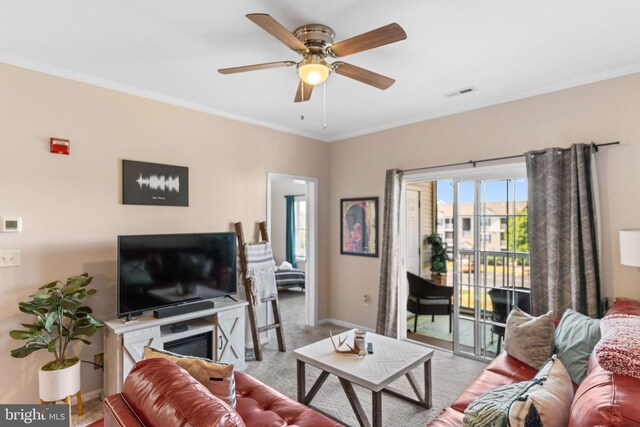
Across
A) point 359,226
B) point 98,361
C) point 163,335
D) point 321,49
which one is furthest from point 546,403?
point 359,226

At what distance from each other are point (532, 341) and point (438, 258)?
3.36m

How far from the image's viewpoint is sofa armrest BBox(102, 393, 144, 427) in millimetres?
1262

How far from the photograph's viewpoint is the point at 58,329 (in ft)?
8.57

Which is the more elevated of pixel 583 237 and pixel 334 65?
pixel 334 65

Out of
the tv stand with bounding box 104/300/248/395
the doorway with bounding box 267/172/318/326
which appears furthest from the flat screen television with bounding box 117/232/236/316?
the doorway with bounding box 267/172/318/326

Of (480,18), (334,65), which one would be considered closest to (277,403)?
(334,65)

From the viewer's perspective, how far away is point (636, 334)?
5.56ft

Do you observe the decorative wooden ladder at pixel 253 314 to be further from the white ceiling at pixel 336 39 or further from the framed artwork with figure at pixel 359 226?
the white ceiling at pixel 336 39

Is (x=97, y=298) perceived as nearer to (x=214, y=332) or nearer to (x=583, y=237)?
(x=214, y=332)

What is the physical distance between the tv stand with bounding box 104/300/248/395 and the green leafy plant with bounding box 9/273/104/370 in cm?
21

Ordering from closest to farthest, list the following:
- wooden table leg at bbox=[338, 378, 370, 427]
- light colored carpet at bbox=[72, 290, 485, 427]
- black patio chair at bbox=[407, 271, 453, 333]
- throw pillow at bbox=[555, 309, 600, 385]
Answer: throw pillow at bbox=[555, 309, 600, 385] < wooden table leg at bbox=[338, 378, 370, 427] < light colored carpet at bbox=[72, 290, 485, 427] < black patio chair at bbox=[407, 271, 453, 333]

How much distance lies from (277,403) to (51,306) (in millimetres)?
1832

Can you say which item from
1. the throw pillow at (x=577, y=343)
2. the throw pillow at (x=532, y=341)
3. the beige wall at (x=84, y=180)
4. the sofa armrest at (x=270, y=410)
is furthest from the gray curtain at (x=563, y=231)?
the beige wall at (x=84, y=180)

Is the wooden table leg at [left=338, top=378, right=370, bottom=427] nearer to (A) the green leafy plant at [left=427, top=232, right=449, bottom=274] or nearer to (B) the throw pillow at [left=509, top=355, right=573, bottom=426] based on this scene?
(B) the throw pillow at [left=509, top=355, right=573, bottom=426]
